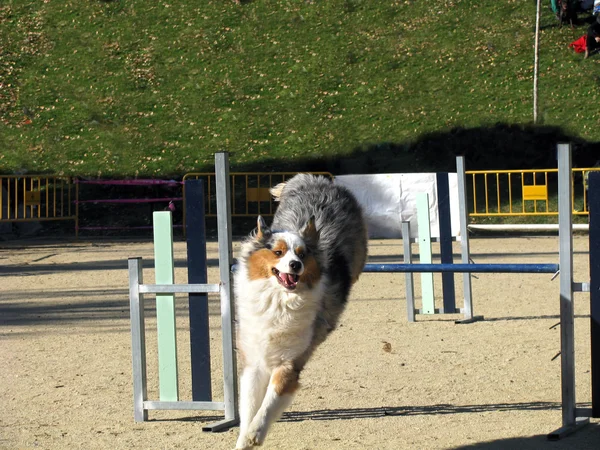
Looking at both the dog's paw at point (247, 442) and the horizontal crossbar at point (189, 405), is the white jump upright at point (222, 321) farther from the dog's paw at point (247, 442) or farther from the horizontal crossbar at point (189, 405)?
the dog's paw at point (247, 442)

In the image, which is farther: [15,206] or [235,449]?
[15,206]

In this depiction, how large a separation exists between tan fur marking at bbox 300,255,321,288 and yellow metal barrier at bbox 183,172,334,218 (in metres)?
15.1

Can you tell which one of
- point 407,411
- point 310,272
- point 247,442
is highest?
point 310,272

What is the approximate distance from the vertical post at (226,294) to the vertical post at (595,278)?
7.76ft

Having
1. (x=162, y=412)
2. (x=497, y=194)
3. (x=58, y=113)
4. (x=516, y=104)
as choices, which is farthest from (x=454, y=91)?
(x=162, y=412)

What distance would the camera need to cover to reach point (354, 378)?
7.46m

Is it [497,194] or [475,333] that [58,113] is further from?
[475,333]

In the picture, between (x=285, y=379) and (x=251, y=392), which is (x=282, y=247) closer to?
(x=285, y=379)

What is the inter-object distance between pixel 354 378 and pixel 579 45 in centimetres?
2481

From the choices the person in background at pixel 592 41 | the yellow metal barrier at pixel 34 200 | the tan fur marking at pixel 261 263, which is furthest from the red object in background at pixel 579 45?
the tan fur marking at pixel 261 263

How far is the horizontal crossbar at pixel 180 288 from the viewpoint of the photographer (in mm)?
6199

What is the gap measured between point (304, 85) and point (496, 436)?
23.8 meters

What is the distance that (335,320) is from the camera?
6.06m

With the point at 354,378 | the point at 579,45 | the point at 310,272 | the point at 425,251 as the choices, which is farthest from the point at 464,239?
the point at 579,45
